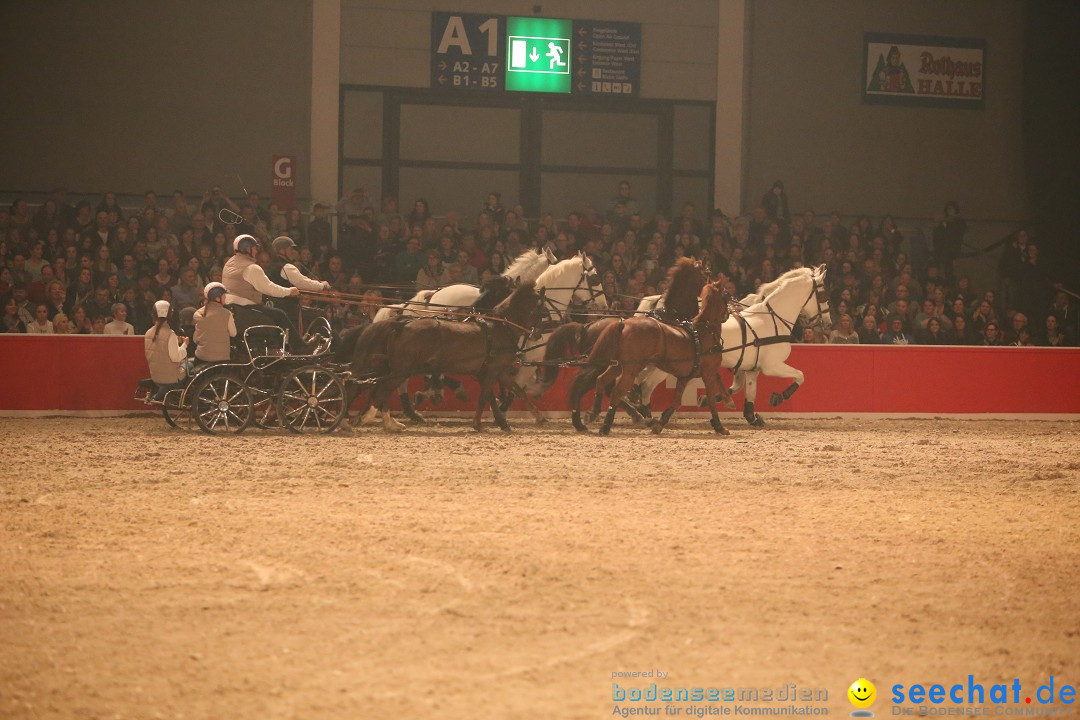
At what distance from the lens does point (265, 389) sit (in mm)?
13031

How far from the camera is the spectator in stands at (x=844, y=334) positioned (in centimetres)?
1723

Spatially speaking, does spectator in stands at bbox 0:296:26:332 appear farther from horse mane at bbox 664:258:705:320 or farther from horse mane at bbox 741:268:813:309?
horse mane at bbox 741:268:813:309

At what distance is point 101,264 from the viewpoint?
1644 cm

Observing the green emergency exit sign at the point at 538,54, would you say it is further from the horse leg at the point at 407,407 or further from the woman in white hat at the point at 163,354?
the woman in white hat at the point at 163,354

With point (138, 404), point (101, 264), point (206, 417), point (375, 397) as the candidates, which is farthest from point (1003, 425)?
point (101, 264)

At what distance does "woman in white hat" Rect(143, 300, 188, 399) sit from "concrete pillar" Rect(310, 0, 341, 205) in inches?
294

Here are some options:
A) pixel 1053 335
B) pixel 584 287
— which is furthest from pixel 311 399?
pixel 1053 335

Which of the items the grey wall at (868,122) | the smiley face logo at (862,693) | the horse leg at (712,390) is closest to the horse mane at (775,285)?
the horse leg at (712,390)

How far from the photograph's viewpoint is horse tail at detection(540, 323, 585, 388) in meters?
14.3

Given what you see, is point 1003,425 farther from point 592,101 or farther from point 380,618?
point 380,618

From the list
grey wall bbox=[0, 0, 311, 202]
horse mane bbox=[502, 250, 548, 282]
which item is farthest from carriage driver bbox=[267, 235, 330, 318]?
grey wall bbox=[0, 0, 311, 202]

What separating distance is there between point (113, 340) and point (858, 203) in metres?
14.2

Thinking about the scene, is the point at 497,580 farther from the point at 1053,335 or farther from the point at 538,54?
the point at 538,54

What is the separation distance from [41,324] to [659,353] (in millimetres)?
7810
